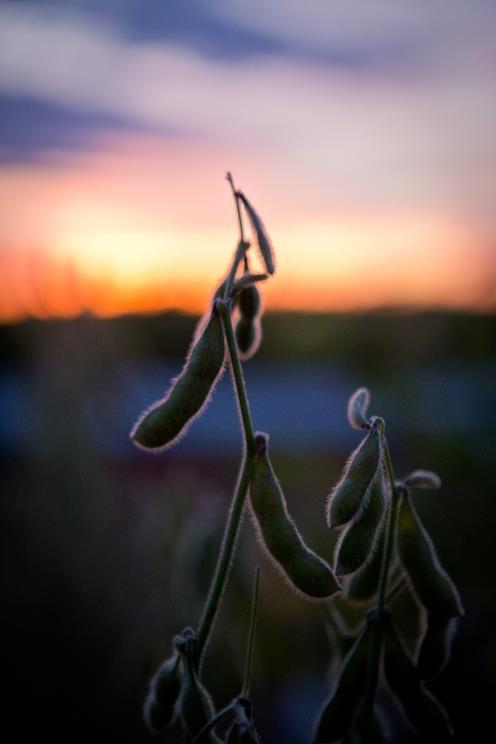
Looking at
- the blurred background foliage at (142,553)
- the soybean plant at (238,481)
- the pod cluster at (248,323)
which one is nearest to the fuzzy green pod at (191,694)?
the soybean plant at (238,481)

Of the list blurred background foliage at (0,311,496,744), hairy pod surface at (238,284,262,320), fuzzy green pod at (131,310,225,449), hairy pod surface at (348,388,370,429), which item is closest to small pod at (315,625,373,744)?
hairy pod surface at (348,388,370,429)

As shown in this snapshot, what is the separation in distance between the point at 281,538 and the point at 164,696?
340mm

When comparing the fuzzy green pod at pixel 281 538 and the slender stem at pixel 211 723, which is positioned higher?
the fuzzy green pod at pixel 281 538

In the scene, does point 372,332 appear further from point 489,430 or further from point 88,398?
point 88,398

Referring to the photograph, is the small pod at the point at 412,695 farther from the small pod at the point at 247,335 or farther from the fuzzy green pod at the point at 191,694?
the small pod at the point at 247,335

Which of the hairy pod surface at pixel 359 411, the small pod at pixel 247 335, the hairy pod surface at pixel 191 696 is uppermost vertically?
the small pod at pixel 247 335

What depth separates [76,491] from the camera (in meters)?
4.67

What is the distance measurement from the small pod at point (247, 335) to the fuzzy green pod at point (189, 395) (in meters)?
0.25

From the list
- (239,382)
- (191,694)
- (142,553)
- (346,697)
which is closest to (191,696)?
(191,694)

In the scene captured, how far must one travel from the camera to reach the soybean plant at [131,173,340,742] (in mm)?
1191

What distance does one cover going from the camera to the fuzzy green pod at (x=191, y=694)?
49.3 inches

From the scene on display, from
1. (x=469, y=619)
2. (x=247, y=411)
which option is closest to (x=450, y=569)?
(x=469, y=619)

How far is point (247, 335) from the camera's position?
5.01 feet

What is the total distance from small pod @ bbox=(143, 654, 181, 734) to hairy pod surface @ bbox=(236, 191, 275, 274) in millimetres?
614
